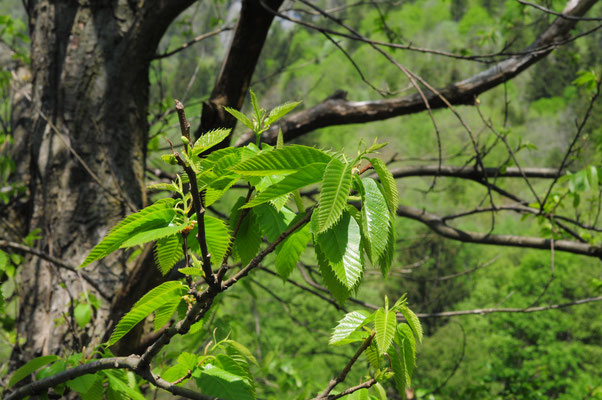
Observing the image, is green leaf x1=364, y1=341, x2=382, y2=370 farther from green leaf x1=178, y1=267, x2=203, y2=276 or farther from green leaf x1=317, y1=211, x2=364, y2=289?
green leaf x1=178, y1=267, x2=203, y2=276

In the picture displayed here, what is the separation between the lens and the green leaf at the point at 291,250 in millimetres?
712

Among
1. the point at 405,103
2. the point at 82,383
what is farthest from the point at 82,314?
the point at 405,103

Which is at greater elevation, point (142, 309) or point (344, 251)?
point (344, 251)

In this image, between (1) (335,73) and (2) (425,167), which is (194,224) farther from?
(1) (335,73)

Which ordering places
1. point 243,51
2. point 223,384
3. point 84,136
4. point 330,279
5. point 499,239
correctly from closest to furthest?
1. point 330,279
2. point 223,384
3. point 243,51
4. point 84,136
5. point 499,239

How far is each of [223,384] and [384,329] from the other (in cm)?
30

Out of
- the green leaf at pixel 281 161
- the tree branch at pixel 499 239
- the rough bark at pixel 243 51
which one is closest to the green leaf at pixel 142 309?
the green leaf at pixel 281 161

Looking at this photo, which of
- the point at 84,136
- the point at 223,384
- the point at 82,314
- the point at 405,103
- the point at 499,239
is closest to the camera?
the point at 223,384

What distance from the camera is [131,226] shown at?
64cm

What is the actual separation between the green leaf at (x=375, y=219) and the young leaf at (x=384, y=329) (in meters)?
0.15

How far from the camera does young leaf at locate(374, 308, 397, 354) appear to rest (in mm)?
682

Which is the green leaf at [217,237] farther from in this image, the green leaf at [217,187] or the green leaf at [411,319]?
the green leaf at [411,319]

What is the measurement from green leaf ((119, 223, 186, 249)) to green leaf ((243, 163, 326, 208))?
112 millimetres

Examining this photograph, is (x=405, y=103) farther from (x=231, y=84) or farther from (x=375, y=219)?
(x=375, y=219)
